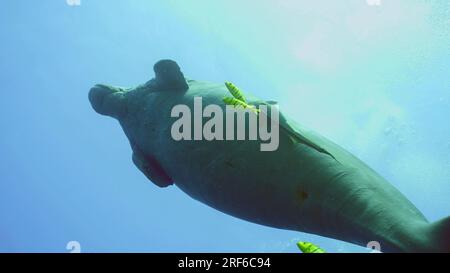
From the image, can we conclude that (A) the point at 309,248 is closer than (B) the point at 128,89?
Yes

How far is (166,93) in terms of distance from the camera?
20.5 feet

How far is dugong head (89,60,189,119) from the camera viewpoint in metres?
6.20

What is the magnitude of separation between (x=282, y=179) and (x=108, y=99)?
13.4 ft

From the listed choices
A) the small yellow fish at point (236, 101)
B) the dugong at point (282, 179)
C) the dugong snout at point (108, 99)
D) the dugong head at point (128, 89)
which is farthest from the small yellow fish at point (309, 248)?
the dugong snout at point (108, 99)

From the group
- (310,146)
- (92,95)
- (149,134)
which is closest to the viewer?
(310,146)

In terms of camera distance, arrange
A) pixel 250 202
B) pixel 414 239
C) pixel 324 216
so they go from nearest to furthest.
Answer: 1. pixel 414 239
2. pixel 324 216
3. pixel 250 202

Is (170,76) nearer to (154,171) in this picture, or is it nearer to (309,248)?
(154,171)

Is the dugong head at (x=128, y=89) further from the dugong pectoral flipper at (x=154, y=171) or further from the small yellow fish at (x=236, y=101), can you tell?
the small yellow fish at (x=236, y=101)

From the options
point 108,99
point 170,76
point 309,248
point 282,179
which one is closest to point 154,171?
point 170,76

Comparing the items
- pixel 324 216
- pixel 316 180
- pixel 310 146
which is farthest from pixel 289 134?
pixel 324 216

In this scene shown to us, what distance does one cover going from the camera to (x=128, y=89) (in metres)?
7.29

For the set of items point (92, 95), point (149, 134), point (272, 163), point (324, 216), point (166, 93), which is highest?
point (92, 95)
